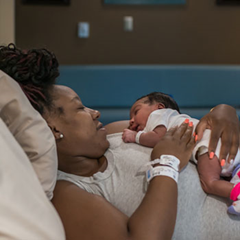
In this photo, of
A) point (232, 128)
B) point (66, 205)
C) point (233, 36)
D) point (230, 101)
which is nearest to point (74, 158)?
point (66, 205)

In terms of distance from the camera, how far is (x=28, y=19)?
4484 mm

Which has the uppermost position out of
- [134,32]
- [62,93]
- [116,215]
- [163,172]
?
[134,32]

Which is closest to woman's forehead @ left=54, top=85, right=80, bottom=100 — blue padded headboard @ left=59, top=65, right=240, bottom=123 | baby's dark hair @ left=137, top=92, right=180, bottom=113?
baby's dark hair @ left=137, top=92, right=180, bottom=113

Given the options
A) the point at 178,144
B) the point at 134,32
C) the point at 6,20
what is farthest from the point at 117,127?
the point at 134,32

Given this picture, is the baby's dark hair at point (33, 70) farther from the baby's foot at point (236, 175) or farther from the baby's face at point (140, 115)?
the baby's foot at point (236, 175)

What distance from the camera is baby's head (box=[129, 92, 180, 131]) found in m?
1.73

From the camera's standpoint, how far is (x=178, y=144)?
135cm

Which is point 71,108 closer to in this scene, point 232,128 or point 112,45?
point 232,128

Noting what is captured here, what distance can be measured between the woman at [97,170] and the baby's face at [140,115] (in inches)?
10.2

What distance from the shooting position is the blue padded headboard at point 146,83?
3.63 m

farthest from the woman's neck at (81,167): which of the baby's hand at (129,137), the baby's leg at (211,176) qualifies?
the baby's leg at (211,176)

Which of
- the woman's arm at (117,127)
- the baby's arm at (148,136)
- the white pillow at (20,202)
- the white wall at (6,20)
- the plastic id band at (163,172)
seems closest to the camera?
the white pillow at (20,202)

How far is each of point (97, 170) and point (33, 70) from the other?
1.45ft

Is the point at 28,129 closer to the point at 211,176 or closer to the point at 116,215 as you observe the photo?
the point at 116,215
